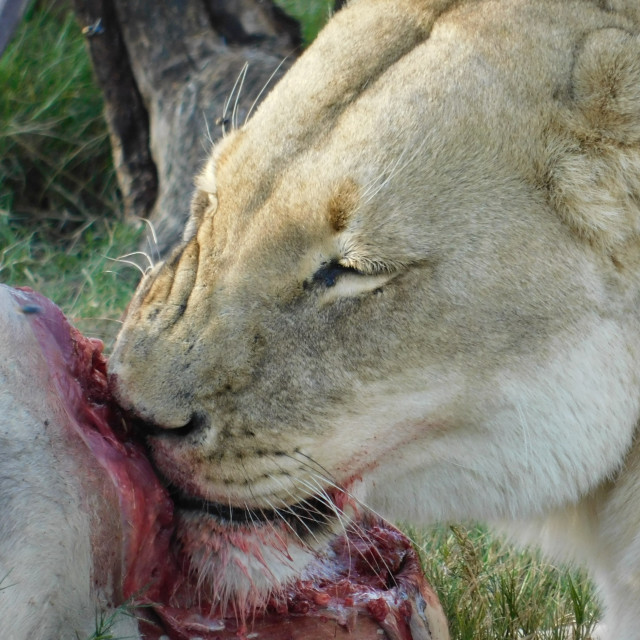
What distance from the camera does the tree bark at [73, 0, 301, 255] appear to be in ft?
13.4

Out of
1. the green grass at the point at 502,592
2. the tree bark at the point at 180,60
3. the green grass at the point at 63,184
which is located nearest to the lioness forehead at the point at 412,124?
the green grass at the point at 502,592

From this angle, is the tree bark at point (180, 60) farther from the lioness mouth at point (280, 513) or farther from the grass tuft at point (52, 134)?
the lioness mouth at point (280, 513)

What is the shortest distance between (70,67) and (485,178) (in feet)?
10.8

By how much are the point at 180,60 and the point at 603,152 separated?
2.62 meters

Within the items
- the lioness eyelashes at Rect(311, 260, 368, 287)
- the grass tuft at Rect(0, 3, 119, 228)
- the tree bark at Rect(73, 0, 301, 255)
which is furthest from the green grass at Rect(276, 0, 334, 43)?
the lioness eyelashes at Rect(311, 260, 368, 287)

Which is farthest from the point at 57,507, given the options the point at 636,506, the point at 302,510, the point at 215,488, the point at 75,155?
the point at 75,155

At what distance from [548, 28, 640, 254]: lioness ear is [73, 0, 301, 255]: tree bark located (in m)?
2.27

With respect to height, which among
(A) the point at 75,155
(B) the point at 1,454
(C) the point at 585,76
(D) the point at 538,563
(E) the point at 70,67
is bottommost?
(D) the point at 538,563

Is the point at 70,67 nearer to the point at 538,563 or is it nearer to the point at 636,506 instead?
the point at 538,563

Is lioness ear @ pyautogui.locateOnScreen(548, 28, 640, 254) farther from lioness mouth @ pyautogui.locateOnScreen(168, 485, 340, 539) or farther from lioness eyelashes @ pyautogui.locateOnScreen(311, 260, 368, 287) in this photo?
lioness mouth @ pyautogui.locateOnScreen(168, 485, 340, 539)

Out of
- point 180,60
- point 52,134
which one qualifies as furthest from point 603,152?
point 52,134

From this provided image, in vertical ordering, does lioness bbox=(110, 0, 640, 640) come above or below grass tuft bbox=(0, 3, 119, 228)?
above

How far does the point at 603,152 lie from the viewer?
74.0 inches

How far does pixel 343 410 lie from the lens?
1.88 metres
